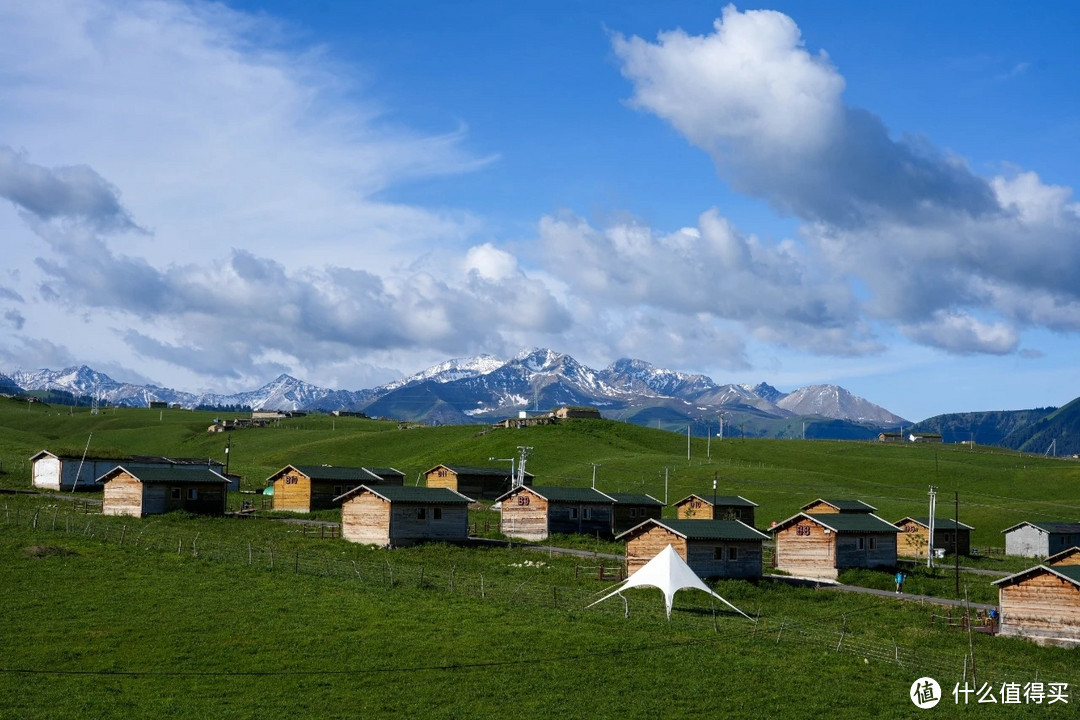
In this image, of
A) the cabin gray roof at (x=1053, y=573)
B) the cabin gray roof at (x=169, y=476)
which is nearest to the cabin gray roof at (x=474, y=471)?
the cabin gray roof at (x=169, y=476)

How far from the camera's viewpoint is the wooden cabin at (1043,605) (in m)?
55.2

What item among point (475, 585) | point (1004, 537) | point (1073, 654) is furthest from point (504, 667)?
point (1004, 537)

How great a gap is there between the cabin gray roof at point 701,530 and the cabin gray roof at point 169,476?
41714 millimetres

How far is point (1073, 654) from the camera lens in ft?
175

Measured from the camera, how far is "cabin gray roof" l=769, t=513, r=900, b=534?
80.6 meters

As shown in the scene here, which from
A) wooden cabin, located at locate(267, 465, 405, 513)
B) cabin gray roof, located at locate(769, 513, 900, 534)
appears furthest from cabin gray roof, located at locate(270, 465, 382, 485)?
cabin gray roof, located at locate(769, 513, 900, 534)

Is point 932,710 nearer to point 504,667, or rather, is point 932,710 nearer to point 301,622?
point 504,667

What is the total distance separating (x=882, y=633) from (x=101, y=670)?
38438 mm

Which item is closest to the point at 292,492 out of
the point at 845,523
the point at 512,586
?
the point at 512,586

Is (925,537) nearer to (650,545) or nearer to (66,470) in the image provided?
(650,545)

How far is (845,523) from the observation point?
82.2 m

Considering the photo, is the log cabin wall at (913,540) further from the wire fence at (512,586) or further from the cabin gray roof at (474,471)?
the cabin gray roof at (474,471)

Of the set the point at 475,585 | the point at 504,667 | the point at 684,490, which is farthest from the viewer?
the point at 684,490

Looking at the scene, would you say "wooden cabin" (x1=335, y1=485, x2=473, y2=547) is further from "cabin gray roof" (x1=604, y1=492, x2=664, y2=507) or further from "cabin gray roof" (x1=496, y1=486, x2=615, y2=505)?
"cabin gray roof" (x1=604, y1=492, x2=664, y2=507)
